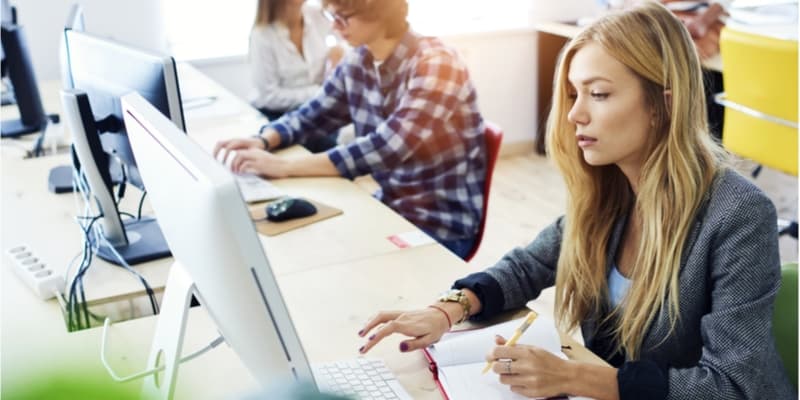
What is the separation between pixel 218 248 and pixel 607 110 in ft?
2.43

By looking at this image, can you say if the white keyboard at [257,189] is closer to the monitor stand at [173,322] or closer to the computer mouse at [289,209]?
the computer mouse at [289,209]

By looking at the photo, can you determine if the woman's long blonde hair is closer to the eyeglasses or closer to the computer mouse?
the computer mouse

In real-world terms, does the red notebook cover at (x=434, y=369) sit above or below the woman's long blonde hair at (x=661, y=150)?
below

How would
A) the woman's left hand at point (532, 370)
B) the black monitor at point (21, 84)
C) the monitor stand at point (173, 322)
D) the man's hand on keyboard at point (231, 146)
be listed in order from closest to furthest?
the monitor stand at point (173, 322), the woman's left hand at point (532, 370), the man's hand on keyboard at point (231, 146), the black monitor at point (21, 84)

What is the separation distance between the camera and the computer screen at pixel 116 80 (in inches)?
64.5

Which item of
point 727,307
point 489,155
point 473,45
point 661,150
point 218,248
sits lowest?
point 473,45

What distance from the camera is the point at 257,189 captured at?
7.25 feet

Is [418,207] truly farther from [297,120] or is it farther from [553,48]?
[553,48]

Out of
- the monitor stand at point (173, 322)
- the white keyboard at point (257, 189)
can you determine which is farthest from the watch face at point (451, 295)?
the white keyboard at point (257, 189)

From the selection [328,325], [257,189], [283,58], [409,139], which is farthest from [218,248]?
[283,58]

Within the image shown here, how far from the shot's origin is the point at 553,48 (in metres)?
4.73

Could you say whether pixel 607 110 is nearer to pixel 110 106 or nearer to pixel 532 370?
pixel 532 370

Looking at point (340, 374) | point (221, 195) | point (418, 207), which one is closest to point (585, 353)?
point (340, 374)

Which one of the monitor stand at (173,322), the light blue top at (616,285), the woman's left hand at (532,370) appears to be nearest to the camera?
the monitor stand at (173,322)
